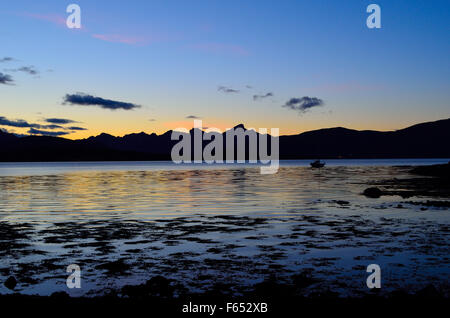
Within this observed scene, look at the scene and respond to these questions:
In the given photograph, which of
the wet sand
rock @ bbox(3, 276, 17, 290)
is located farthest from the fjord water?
rock @ bbox(3, 276, 17, 290)

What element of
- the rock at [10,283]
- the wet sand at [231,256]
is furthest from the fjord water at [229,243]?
the rock at [10,283]

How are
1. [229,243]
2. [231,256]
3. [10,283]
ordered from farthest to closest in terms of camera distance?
1. [229,243]
2. [231,256]
3. [10,283]

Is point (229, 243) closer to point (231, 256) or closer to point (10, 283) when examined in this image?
point (231, 256)

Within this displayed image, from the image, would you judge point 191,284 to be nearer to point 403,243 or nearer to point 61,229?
point 403,243

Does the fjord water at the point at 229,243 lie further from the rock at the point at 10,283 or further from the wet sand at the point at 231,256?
the rock at the point at 10,283

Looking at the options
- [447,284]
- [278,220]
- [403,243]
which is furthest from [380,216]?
[447,284]

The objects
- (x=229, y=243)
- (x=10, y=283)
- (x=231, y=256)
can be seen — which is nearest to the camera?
(x=10, y=283)

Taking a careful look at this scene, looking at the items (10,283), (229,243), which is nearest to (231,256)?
(229,243)

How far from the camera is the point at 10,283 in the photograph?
560 inches

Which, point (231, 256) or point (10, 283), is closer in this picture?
point (10, 283)

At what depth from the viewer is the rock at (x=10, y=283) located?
14.1 metres

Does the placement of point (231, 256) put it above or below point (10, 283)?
below

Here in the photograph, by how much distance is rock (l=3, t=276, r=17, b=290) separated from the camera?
14094mm
